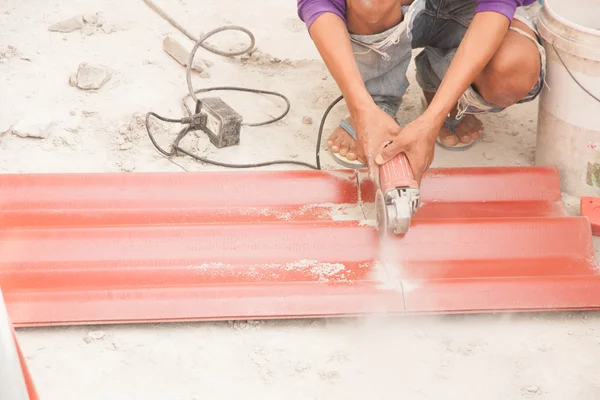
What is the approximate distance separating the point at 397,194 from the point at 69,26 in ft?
7.15

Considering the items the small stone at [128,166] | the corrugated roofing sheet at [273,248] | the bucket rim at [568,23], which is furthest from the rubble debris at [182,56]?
the bucket rim at [568,23]

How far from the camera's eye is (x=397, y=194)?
83.7 inches

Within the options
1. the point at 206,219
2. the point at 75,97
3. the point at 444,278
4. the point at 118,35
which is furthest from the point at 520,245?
the point at 118,35

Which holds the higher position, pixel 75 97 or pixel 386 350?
pixel 75 97

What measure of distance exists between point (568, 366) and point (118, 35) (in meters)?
2.52

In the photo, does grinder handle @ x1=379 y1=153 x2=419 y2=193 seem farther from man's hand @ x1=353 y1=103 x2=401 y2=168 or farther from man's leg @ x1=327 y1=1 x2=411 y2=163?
man's leg @ x1=327 y1=1 x2=411 y2=163

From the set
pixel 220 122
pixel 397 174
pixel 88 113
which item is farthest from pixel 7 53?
pixel 397 174

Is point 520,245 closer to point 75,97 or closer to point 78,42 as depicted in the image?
point 75,97

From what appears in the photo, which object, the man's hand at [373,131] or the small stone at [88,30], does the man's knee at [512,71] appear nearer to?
the man's hand at [373,131]

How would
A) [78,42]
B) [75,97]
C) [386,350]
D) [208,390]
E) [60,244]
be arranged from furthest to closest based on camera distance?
[78,42] < [75,97] < [60,244] < [386,350] < [208,390]

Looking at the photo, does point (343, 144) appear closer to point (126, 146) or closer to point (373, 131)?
point (373, 131)

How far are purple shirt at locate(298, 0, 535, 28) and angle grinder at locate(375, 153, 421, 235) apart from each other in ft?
1.83

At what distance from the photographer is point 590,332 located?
2131mm

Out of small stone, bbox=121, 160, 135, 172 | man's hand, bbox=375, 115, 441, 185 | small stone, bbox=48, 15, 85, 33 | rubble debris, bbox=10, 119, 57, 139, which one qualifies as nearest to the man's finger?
man's hand, bbox=375, 115, 441, 185
